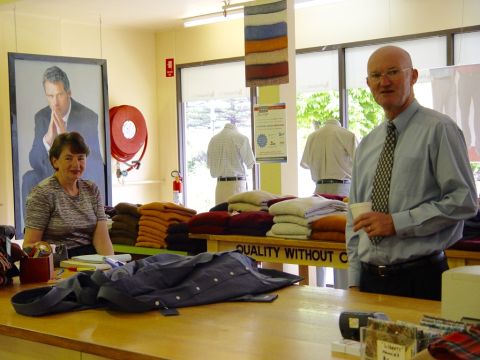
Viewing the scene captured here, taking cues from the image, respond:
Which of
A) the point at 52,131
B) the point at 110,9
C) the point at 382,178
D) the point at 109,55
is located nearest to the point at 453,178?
the point at 382,178

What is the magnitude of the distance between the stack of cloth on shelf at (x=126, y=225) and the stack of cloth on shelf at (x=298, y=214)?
1187mm

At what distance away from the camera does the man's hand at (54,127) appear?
8.31 metres

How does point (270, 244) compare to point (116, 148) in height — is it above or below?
below

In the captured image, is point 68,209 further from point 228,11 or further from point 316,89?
point 316,89

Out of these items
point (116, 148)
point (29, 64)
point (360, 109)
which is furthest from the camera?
point (116, 148)

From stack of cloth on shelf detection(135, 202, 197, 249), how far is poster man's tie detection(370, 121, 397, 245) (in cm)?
258

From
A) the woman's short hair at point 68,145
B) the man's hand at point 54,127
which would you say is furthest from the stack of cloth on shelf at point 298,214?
the man's hand at point 54,127

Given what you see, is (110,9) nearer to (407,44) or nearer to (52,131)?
(52,131)

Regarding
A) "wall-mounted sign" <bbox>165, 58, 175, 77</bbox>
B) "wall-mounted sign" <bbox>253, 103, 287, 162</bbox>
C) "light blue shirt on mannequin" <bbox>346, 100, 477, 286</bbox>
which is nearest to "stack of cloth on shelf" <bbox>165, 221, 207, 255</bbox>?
"wall-mounted sign" <bbox>253, 103, 287, 162</bbox>

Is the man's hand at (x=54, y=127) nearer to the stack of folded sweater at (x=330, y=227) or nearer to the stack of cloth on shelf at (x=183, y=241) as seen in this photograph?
the stack of cloth on shelf at (x=183, y=241)

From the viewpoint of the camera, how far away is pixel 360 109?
8.74 meters

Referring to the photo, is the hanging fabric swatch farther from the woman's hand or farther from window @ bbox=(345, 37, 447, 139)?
the woman's hand

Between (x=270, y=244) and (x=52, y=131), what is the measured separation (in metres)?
4.45

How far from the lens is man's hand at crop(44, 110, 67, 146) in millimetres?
8312
